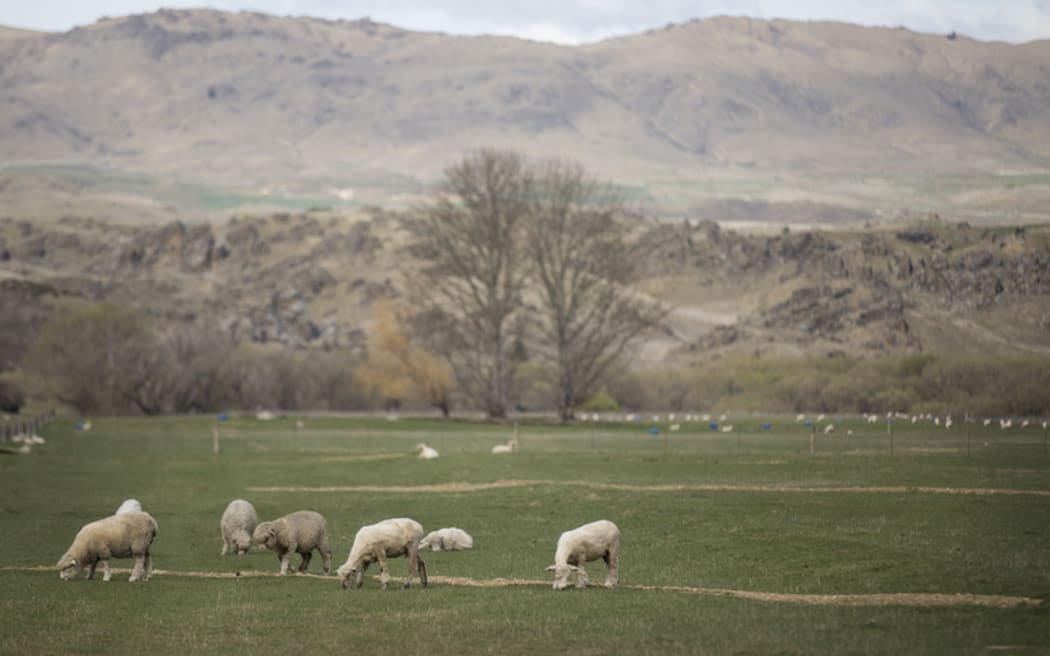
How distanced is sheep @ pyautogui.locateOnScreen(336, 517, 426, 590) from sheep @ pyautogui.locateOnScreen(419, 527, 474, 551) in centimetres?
697

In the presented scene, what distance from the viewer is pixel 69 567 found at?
1105 inches

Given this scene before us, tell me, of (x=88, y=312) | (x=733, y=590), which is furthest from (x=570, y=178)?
(x=733, y=590)

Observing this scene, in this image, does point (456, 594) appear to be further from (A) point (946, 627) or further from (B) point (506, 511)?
(B) point (506, 511)

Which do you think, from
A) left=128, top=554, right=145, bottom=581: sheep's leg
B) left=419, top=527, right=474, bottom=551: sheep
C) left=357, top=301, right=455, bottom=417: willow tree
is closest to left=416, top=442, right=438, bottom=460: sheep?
left=419, top=527, right=474, bottom=551: sheep

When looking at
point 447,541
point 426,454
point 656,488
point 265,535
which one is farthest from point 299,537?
point 426,454

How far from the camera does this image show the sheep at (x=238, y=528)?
3362cm

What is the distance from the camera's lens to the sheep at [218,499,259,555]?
110 ft

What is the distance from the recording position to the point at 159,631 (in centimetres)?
2248

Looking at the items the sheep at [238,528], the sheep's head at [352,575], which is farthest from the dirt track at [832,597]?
the sheep at [238,528]

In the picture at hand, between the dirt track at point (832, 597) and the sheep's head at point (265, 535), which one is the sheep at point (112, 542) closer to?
the dirt track at point (832, 597)

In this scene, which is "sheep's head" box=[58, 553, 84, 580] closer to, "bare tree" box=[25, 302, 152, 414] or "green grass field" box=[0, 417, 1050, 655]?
"green grass field" box=[0, 417, 1050, 655]

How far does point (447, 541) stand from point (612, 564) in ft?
28.0

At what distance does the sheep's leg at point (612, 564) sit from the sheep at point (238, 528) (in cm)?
1070

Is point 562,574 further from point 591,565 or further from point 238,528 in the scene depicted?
point 238,528
